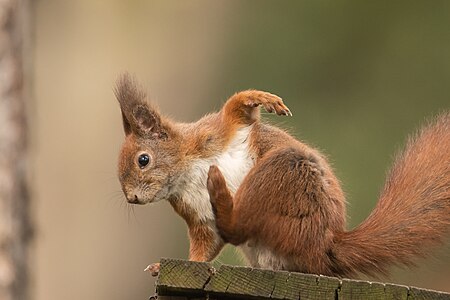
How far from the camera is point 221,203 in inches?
182

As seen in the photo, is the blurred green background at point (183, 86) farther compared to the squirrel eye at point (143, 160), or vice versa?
the blurred green background at point (183, 86)

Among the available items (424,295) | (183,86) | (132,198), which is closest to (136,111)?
(132,198)

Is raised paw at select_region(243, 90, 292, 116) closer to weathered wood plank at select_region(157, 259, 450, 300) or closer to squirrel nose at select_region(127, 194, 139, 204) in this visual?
squirrel nose at select_region(127, 194, 139, 204)

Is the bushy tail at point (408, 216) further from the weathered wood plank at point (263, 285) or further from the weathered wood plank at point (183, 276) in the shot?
the weathered wood plank at point (183, 276)

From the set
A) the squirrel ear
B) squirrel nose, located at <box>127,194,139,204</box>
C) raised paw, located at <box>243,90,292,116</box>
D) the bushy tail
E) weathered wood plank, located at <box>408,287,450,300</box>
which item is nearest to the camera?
weathered wood plank, located at <box>408,287,450,300</box>

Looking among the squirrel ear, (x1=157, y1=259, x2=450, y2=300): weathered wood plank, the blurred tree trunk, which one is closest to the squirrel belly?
(x1=157, y1=259, x2=450, y2=300): weathered wood plank

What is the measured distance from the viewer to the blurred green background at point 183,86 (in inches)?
483

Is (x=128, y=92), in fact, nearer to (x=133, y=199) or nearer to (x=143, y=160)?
(x=143, y=160)

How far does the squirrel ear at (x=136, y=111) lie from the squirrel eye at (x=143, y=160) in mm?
93

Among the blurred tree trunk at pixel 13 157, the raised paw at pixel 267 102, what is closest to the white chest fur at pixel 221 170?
the raised paw at pixel 267 102

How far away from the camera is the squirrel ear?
514 cm

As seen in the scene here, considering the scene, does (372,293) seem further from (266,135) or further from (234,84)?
(234,84)

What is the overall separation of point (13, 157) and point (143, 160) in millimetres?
2570

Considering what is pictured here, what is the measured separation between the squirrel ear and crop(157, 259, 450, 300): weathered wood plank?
108 cm
